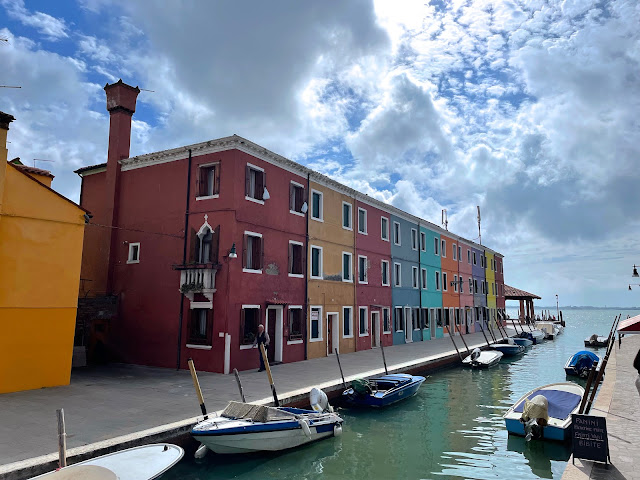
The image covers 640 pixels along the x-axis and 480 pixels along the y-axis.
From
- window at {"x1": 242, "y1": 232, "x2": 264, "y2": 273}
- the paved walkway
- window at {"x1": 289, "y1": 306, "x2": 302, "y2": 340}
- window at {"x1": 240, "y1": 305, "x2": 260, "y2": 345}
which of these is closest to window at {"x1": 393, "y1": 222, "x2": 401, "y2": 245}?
the paved walkway

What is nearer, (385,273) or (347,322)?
(347,322)

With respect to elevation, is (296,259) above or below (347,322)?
above

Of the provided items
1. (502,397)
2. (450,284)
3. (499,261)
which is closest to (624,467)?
(502,397)

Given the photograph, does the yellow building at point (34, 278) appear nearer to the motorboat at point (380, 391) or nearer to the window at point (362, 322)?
the motorboat at point (380, 391)

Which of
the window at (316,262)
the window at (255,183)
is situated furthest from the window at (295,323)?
the window at (255,183)

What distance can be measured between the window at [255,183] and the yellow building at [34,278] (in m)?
6.03

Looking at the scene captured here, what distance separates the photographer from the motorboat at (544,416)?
11383 mm

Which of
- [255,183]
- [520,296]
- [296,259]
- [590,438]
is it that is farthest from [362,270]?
[520,296]

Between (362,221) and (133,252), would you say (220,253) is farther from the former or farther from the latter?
(362,221)

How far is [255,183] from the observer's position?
61.2ft

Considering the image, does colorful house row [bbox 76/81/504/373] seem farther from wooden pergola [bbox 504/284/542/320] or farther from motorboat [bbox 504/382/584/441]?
wooden pergola [bbox 504/284/542/320]

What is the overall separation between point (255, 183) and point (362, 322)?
10.8 meters

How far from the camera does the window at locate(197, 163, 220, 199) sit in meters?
17.8

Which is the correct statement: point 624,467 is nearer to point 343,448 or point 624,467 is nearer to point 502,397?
point 343,448
